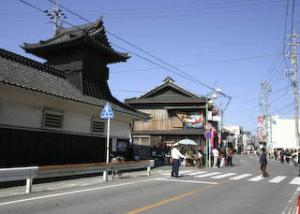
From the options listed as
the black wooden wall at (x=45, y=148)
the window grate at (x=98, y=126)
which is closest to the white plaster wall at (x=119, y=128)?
the window grate at (x=98, y=126)

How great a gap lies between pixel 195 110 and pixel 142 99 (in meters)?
6.76

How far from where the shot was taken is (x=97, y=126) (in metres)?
21.9

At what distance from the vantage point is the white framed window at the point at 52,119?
1748 cm

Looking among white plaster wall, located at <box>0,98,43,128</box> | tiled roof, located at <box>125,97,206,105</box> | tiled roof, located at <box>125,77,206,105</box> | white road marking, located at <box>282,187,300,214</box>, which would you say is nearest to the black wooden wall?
white plaster wall, located at <box>0,98,43,128</box>

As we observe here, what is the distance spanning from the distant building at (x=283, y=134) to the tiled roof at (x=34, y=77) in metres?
61.3

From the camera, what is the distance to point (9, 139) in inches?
599

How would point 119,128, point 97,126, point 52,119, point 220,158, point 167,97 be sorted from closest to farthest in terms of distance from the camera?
point 52,119 < point 97,126 < point 119,128 < point 220,158 < point 167,97

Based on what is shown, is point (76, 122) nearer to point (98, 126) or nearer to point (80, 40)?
point (98, 126)

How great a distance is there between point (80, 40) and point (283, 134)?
209ft

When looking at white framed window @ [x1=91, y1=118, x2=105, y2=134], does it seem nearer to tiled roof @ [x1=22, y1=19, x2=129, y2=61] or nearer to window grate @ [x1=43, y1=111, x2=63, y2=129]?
window grate @ [x1=43, y1=111, x2=63, y2=129]

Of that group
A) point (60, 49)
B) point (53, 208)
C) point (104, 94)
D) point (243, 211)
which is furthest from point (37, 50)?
point (243, 211)

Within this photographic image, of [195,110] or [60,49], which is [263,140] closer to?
[195,110]

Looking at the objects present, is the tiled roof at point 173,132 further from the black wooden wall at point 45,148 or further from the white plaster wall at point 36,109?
the white plaster wall at point 36,109

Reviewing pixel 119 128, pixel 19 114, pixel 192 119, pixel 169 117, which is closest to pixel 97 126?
pixel 119 128
